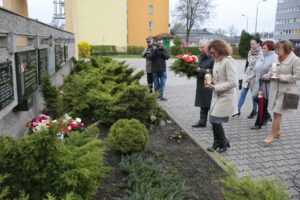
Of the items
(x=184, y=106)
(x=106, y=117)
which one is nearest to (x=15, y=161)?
(x=106, y=117)

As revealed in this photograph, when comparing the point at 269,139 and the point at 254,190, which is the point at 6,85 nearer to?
the point at 254,190

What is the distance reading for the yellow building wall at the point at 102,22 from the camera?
4381 centimetres

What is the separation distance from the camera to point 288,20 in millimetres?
81000

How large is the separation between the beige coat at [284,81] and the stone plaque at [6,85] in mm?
4138

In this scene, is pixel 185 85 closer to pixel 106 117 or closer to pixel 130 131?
pixel 106 117

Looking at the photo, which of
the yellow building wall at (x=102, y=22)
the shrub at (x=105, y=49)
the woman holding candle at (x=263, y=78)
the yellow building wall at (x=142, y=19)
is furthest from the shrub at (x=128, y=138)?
the yellow building wall at (x=142, y=19)

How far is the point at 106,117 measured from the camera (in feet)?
19.2

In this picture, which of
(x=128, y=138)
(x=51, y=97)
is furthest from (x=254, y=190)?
(x=51, y=97)

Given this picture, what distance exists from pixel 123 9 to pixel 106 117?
41.6 meters

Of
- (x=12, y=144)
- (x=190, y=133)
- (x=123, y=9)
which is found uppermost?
(x=123, y=9)

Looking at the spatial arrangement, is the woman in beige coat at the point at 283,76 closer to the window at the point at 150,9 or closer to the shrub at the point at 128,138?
the shrub at the point at 128,138

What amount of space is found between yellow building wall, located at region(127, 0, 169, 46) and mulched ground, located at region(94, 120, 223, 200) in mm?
49354

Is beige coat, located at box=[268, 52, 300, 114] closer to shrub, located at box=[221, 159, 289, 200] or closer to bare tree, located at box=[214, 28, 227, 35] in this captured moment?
shrub, located at box=[221, 159, 289, 200]

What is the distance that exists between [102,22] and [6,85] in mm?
42519
